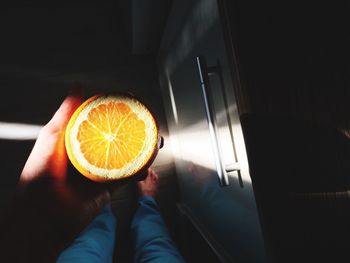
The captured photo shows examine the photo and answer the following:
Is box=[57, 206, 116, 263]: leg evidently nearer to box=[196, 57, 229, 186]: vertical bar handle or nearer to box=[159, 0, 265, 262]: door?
box=[159, 0, 265, 262]: door

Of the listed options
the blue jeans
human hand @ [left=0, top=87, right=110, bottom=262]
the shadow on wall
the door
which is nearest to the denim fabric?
the blue jeans

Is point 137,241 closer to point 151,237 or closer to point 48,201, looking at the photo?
point 151,237

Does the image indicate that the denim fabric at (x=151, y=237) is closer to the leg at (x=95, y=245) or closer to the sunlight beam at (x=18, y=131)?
the leg at (x=95, y=245)

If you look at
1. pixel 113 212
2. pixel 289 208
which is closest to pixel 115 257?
pixel 113 212

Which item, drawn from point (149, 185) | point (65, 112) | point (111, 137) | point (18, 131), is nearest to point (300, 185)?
point (111, 137)

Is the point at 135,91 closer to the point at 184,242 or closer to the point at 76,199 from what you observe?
the point at 184,242
